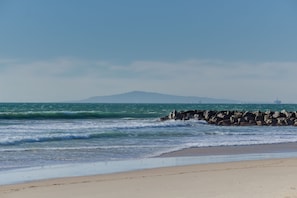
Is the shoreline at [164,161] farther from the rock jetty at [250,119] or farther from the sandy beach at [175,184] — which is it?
the rock jetty at [250,119]

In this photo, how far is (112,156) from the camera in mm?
13344

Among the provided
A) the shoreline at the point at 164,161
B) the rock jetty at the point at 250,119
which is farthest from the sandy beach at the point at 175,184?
the rock jetty at the point at 250,119

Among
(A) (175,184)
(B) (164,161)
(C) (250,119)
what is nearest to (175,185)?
(A) (175,184)

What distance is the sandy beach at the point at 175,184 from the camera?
7.75 meters

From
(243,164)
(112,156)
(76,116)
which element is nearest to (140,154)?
(112,156)

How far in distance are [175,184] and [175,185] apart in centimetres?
9

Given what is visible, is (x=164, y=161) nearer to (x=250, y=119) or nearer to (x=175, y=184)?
(x=175, y=184)

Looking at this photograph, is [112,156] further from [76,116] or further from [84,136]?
[76,116]

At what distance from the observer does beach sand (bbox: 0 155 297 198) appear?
7730 mm

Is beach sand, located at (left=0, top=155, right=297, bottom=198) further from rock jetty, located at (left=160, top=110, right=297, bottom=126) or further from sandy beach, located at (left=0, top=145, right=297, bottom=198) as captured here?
rock jetty, located at (left=160, top=110, right=297, bottom=126)

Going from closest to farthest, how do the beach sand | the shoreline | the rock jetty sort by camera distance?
the beach sand
the shoreline
the rock jetty

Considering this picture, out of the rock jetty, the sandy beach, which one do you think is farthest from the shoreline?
the rock jetty

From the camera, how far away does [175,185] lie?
8656mm

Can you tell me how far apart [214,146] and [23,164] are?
7.44 metres
